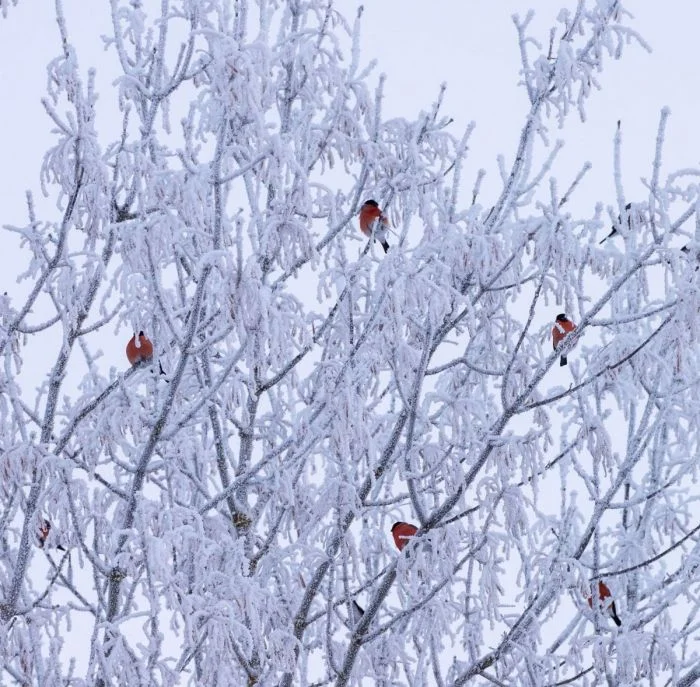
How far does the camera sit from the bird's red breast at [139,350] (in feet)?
15.8

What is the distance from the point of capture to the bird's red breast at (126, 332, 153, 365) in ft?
15.8

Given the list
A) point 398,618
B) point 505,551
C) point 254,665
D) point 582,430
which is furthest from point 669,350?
point 254,665

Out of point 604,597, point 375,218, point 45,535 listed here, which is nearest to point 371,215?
point 375,218

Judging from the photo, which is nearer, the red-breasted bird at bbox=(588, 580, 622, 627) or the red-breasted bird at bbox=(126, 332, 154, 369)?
the red-breasted bird at bbox=(126, 332, 154, 369)

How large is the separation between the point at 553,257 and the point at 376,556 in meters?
2.06

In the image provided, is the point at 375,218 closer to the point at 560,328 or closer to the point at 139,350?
the point at 560,328

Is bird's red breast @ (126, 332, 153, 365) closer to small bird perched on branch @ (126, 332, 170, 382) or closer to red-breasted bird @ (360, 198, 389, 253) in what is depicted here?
small bird perched on branch @ (126, 332, 170, 382)

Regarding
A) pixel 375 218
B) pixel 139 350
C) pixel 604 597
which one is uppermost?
pixel 375 218

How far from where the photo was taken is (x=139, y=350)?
4914 mm

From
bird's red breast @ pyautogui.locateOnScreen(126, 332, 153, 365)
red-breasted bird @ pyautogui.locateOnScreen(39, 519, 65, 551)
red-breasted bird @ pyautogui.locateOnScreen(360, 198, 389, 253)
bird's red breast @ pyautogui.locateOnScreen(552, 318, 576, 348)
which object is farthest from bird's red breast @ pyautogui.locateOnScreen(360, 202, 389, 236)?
red-breasted bird @ pyautogui.locateOnScreen(39, 519, 65, 551)

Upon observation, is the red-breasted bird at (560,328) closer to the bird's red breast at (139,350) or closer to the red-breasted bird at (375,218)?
the red-breasted bird at (375,218)

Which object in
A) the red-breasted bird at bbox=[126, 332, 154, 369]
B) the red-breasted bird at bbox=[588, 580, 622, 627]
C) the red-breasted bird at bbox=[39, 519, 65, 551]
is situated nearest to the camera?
the red-breasted bird at bbox=[39, 519, 65, 551]

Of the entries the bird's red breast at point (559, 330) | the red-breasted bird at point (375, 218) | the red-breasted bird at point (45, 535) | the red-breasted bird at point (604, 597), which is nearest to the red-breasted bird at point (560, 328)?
the bird's red breast at point (559, 330)

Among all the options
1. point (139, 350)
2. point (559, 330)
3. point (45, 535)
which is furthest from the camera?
point (559, 330)
